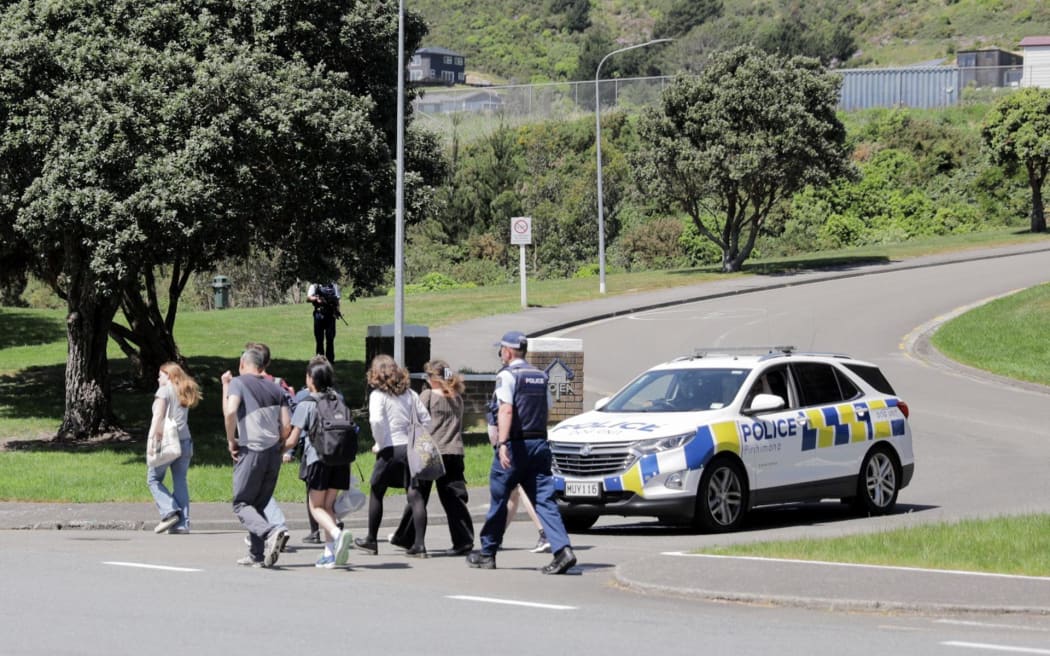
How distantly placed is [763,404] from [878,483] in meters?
2.09

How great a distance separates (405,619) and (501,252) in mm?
59202

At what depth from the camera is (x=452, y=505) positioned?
516 inches

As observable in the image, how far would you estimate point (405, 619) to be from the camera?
31.1 feet

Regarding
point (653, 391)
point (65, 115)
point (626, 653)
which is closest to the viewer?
point (626, 653)

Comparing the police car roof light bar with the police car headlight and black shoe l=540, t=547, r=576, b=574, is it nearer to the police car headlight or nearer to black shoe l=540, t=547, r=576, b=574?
the police car headlight

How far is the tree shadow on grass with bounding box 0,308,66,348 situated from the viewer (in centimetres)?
3627

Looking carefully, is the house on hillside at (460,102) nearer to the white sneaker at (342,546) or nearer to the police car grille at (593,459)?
the police car grille at (593,459)

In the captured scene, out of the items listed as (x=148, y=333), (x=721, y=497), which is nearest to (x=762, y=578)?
(x=721, y=497)

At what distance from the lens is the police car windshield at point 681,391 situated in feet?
50.0

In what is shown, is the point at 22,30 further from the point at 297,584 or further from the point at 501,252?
the point at 501,252

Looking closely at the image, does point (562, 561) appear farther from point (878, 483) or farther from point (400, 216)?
point (400, 216)

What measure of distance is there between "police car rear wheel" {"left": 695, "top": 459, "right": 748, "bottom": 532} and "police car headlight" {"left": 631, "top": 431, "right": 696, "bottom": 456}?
1.17ft

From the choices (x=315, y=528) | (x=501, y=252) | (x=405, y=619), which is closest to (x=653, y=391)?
(x=315, y=528)

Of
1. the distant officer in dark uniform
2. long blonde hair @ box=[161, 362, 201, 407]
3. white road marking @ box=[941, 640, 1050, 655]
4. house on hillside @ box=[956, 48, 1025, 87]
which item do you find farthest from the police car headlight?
house on hillside @ box=[956, 48, 1025, 87]
